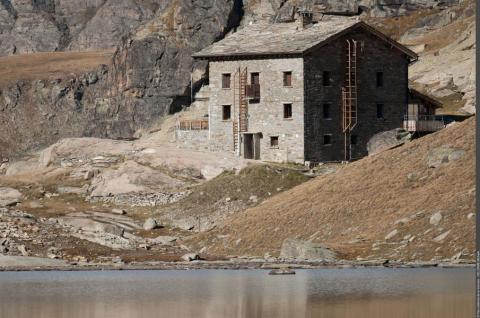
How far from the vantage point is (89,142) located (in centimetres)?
11406

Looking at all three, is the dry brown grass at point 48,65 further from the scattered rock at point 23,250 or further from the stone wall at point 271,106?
the scattered rock at point 23,250

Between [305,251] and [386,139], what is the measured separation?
31873mm

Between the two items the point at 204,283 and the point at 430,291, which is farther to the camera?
the point at 204,283

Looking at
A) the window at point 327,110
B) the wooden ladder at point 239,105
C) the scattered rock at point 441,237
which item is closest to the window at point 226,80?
the wooden ladder at point 239,105

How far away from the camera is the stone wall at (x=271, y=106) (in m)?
103

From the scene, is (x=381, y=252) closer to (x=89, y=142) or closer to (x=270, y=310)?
(x=270, y=310)

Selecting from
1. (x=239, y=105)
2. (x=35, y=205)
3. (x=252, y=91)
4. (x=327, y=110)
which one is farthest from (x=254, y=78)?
(x=35, y=205)

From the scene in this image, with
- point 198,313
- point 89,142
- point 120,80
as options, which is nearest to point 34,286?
point 198,313

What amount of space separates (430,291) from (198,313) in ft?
28.8

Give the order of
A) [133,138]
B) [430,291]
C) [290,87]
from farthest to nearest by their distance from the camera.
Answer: [133,138]
[290,87]
[430,291]

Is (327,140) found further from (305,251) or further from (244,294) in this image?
(244,294)

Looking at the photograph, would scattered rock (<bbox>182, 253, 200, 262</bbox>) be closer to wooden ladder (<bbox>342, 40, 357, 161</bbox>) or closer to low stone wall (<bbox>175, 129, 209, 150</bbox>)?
wooden ladder (<bbox>342, 40, 357, 161</bbox>)

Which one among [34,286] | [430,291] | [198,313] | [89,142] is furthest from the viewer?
[89,142]

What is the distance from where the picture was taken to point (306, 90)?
103 meters
